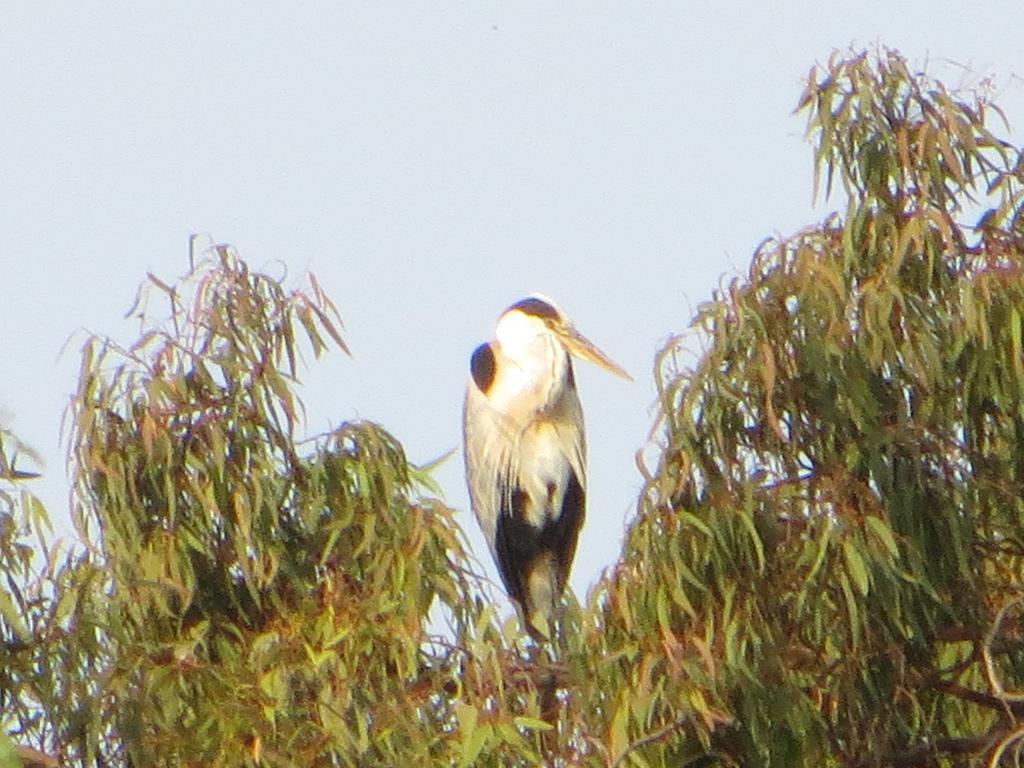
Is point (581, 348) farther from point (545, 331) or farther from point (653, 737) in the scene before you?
point (653, 737)

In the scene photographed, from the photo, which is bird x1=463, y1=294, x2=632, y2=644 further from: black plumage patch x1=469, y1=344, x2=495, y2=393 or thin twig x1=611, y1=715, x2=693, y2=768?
thin twig x1=611, y1=715, x2=693, y2=768

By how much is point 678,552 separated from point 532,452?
197cm

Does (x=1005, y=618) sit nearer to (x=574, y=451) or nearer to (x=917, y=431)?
(x=917, y=431)

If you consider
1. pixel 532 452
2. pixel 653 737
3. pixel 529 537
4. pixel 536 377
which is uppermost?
pixel 536 377

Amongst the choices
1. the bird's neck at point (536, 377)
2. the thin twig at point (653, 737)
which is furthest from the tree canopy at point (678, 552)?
the bird's neck at point (536, 377)

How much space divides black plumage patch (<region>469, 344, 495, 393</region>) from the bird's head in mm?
42

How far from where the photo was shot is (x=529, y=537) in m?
4.93

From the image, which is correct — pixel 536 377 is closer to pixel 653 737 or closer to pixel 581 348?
pixel 581 348

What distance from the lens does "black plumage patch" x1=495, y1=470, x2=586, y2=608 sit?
16.1 feet

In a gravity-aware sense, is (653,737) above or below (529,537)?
below

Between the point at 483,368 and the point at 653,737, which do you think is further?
the point at 483,368

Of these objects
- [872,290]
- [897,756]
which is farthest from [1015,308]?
[897,756]

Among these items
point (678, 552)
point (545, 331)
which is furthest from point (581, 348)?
point (678, 552)

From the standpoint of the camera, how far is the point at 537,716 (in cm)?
301
